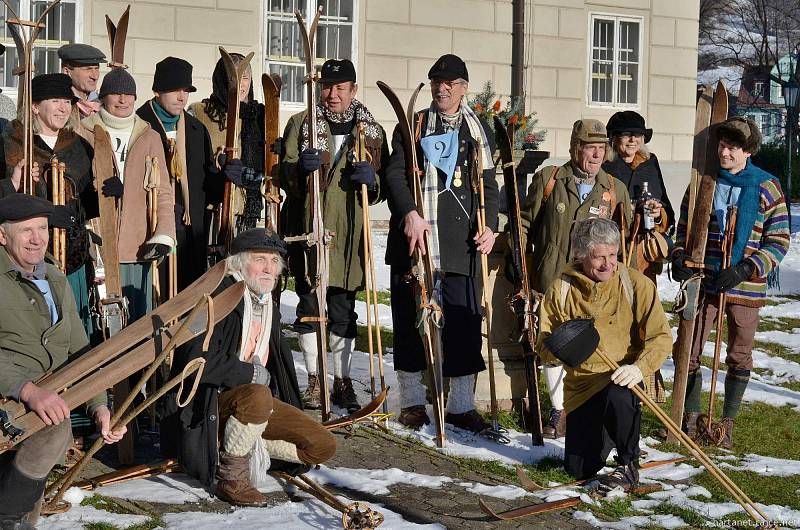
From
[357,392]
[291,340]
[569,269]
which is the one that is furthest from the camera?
[291,340]

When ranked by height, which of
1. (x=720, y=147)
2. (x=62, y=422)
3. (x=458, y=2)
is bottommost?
(x=62, y=422)

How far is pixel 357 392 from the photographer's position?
6797 mm

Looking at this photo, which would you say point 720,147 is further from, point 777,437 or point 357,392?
point 357,392

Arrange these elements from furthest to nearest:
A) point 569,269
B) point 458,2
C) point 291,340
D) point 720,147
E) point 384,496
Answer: point 458,2, point 291,340, point 720,147, point 569,269, point 384,496

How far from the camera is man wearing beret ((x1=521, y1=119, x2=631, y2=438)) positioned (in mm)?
6004

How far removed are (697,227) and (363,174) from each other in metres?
1.77

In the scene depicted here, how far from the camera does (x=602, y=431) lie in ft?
16.8

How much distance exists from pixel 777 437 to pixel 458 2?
30.7ft

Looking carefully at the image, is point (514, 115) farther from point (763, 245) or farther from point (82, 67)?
point (82, 67)

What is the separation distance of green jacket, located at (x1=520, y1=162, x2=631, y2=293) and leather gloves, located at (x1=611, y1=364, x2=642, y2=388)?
1089 mm

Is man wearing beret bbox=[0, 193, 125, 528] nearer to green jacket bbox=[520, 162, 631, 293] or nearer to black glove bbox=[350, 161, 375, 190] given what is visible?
black glove bbox=[350, 161, 375, 190]

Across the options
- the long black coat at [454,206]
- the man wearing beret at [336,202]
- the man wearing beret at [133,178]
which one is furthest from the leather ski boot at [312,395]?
the man wearing beret at [133,178]

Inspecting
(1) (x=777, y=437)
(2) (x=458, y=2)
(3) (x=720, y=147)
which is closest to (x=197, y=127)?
(3) (x=720, y=147)

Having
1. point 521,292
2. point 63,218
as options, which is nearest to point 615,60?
point 521,292
